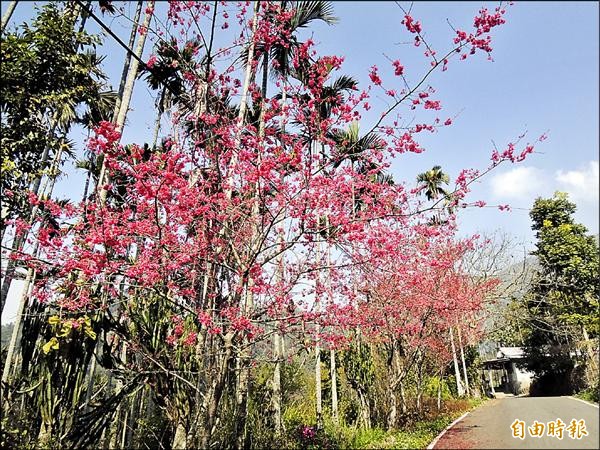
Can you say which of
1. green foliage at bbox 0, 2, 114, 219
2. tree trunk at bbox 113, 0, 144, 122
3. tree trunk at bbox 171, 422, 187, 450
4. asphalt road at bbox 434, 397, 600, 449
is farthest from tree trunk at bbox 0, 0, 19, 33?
asphalt road at bbox 434, 397, 600, 449

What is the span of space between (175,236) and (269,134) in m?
2.22

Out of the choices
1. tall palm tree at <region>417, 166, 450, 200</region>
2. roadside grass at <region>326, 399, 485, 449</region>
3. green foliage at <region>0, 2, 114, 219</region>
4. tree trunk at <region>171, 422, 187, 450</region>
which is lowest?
roadside grass at <region>326, 399, 485, 449</region>

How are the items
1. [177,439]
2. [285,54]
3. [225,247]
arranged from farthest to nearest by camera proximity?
A: [285,54] < [225,247] < [177,439]

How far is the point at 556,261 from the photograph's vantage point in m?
22.1

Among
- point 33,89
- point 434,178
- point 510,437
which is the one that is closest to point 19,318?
point 33,89

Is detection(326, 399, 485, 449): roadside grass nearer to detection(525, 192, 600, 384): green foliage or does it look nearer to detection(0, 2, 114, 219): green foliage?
detection(0, 2, 114, 219): green foliage

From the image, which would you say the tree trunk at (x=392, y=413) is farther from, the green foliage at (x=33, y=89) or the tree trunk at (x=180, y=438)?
the green foliage at (x=33, y=89)

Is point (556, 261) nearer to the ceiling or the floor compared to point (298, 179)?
nearer to the ceiling

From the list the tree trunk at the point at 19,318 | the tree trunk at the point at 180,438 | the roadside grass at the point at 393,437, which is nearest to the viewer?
the tree trunk at the point at 180,438

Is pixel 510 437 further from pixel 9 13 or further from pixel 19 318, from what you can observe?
pixel 9 13

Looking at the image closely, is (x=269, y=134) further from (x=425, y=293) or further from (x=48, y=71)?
(x=425, y=293)

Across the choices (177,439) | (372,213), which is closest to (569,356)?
(372,213)

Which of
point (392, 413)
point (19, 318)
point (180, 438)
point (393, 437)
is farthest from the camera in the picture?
point (392, 413)

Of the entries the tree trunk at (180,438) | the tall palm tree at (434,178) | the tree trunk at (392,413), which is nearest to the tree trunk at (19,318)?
the tree trunk at (180,438)
